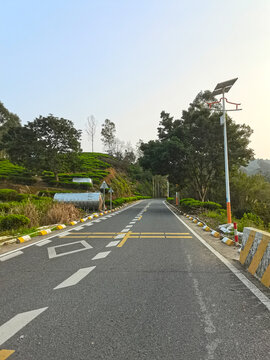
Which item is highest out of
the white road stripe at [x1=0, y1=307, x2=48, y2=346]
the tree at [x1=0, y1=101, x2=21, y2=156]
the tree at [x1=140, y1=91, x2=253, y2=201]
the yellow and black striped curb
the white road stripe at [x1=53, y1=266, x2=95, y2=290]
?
the tree at [x1=0, y1=101, x2=21, y2=156]

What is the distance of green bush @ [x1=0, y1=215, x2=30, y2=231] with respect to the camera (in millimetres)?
10516

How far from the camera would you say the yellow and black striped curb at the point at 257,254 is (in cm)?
433

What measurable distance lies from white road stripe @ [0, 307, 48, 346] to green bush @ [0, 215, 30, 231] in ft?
26.8

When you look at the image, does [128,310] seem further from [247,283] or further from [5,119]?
[5,119]

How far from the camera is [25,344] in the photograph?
8.07 ft

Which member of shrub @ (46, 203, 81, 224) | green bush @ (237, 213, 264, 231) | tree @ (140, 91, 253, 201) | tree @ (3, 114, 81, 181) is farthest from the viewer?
tree @ (3, 114, 81, 181)

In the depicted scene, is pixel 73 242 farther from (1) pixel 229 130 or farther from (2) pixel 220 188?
(2) pixel 220 188

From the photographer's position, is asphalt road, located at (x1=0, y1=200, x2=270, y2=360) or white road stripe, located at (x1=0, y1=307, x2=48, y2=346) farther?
white road stripe, located at (x1=0, y1=307, x2=48, y2=346)

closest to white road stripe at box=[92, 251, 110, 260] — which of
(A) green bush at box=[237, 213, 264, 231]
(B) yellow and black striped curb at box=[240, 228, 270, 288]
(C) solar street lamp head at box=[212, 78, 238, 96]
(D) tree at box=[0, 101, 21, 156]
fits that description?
(B) yellow and black striped curb at box=[240, 228, 270, 288]

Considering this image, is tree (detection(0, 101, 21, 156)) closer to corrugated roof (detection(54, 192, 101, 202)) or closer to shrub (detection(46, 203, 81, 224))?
corrugated roof (detection(54, 192, 101, 202))

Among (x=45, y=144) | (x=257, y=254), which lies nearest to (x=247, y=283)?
(x=257, y=254)

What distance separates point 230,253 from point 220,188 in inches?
1273

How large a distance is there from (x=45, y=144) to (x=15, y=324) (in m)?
40.9

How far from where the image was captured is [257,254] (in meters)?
4.79
